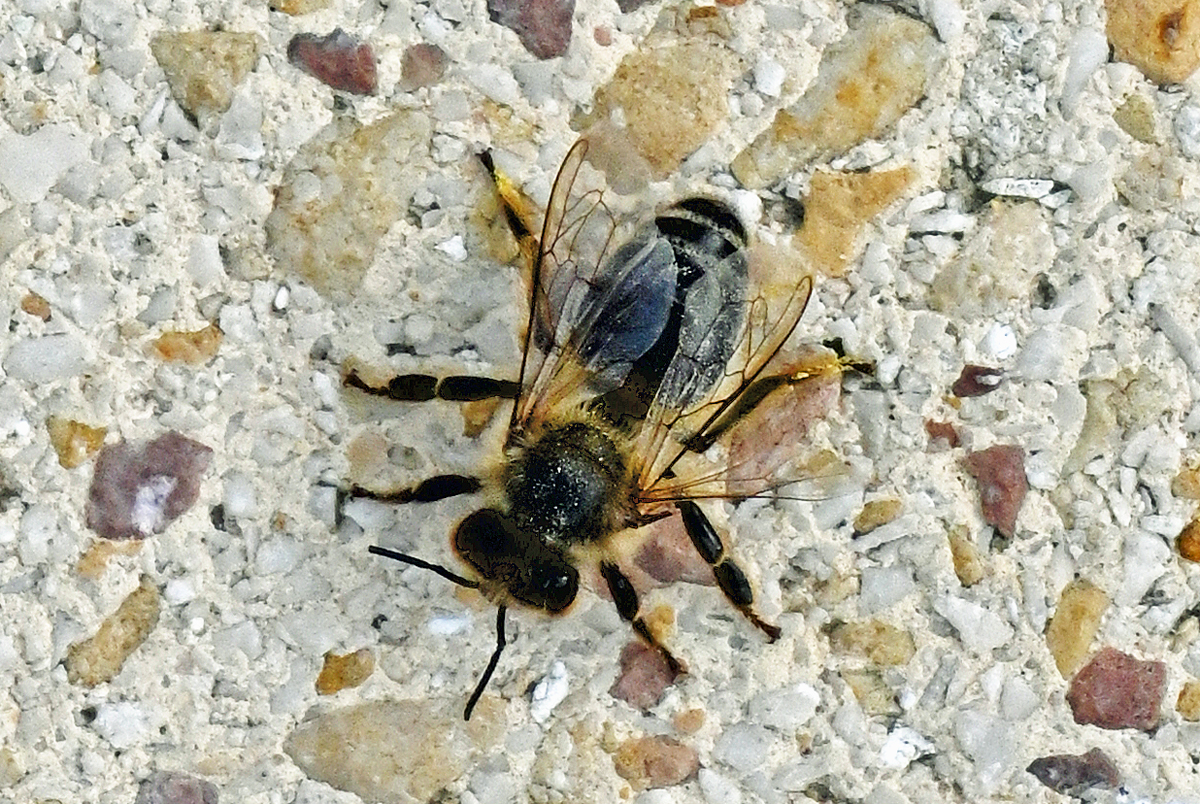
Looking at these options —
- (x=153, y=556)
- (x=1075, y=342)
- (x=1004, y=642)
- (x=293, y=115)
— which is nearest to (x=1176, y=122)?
(x=1075, y=342)

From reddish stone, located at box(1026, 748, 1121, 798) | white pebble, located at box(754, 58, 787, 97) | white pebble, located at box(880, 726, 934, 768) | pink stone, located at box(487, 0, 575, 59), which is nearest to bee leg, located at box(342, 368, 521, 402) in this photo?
pink stone, located at box(487, 0, 575, 59)

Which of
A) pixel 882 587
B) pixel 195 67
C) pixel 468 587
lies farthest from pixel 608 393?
pixel 195 67

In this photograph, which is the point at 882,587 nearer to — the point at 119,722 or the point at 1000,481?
the point at 1000,481

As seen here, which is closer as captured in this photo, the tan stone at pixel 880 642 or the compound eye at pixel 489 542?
the compound eye at pixel 489 542

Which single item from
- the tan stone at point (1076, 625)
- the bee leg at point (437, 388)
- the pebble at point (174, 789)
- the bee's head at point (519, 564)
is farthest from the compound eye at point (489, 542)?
the tan stone at point (1076, 625)

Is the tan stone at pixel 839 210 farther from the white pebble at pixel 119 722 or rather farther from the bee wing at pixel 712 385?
the white pebble at pixel 119 722

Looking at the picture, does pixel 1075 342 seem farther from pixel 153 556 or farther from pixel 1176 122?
pixel 153 556
